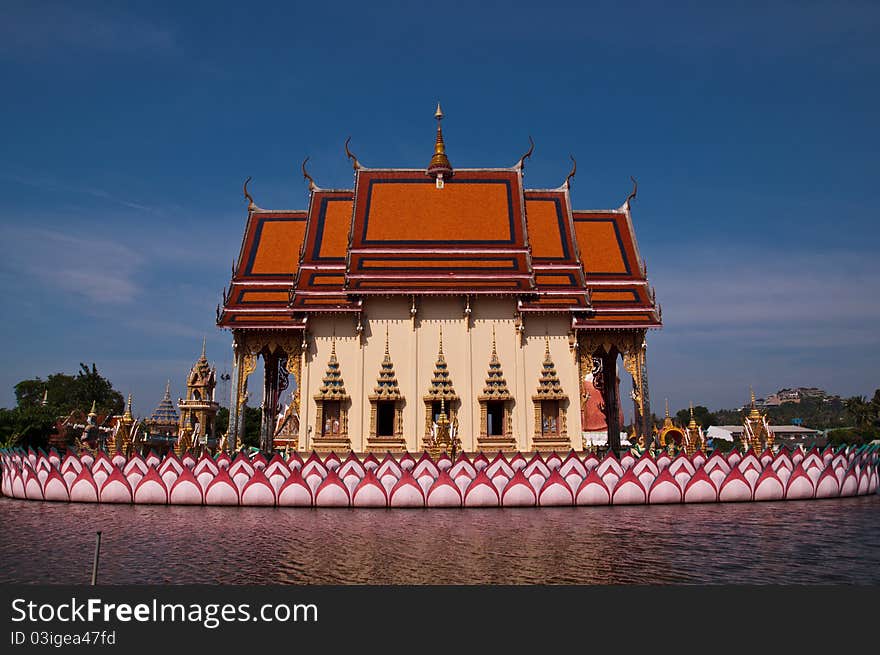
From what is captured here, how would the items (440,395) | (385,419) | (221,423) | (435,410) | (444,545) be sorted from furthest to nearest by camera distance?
(221,423) → (385,419) → (435,410) → (440,395) → (444,545)

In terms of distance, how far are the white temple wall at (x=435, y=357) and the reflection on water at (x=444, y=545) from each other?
26.6ft

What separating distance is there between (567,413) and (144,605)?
60.4 feet

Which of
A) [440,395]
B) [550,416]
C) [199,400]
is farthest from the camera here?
[199,400]

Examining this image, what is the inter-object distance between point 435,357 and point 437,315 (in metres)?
1.52

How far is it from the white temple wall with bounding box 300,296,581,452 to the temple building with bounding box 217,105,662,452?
4 cm

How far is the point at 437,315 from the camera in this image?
901 inches

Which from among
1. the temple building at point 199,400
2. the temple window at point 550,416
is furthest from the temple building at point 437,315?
the temple building at point 199,400

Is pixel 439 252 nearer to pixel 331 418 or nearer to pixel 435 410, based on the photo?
pixel 435 410

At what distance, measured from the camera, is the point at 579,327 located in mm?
23234

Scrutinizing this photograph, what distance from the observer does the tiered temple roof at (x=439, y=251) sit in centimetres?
2283

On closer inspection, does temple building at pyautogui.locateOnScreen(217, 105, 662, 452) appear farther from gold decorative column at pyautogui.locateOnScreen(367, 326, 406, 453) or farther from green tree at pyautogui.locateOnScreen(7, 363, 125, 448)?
green tree at pyautogui.locateOnScreen(7, 363, 125, 448)

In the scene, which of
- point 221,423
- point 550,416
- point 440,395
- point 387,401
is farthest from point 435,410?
point 221,423

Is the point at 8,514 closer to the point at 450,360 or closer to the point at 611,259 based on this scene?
the point at 450,360

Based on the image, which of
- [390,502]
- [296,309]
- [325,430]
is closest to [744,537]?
[390,502]
